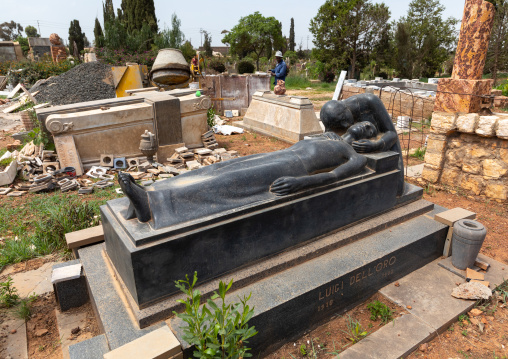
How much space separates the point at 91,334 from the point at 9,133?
9.94 m

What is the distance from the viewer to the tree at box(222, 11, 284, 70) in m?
38.7

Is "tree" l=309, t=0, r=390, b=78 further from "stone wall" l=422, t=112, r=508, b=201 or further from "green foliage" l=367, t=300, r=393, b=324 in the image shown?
"green foliage" l=367, t=300, r=393, b=324

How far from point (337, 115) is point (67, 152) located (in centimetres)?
522

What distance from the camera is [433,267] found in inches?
135

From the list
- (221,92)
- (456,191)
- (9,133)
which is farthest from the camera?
(221,92)

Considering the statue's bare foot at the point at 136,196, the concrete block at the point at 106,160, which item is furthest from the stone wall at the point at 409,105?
the statue's bare foot at the point at 136,196

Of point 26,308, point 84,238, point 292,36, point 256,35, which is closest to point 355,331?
A: point 84,238

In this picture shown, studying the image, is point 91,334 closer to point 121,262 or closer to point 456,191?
point 121,262

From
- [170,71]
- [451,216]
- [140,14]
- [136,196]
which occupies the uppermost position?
[140,14]

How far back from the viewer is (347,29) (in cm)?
2178

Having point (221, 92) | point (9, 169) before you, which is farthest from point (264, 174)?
point (221, 92)

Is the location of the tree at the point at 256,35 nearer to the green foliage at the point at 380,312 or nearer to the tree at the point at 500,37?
the tree at the point at 500,37

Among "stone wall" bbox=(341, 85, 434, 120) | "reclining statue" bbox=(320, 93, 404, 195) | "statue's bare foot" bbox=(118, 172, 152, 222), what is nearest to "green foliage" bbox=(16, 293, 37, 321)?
"statue's bare foot" bbox=(118, 172, 152, 222)

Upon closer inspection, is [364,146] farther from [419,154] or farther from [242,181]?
[419,154]
